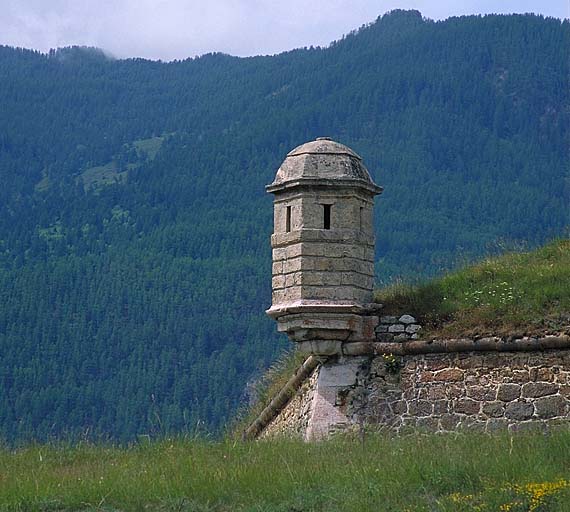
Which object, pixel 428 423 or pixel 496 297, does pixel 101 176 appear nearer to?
pixel 496 297

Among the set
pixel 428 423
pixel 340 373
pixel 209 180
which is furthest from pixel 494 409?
pixel 209 180

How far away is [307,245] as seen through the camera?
1839 centimetres

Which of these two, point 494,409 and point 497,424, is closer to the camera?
point 497,424

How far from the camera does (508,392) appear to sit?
690 inches

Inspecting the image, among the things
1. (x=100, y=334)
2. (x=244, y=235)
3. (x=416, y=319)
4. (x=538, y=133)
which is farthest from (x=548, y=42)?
(x=416, y=319)

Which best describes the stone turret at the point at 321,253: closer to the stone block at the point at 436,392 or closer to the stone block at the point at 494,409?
the stone block at the point at 436,392

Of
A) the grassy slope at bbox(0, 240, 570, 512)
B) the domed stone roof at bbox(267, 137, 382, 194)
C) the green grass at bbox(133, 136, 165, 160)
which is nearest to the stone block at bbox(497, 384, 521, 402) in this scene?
the grassy slope at bbox(0, 240, 570, 512)

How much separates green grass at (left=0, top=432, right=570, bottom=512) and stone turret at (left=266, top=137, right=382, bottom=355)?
3.31 meters

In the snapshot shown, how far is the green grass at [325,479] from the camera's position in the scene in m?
12.4

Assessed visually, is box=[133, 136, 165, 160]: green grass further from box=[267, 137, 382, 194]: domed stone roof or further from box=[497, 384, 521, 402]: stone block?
box=[497, 384, 521, 402]: stone block

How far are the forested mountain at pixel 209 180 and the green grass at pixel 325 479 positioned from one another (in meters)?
32.7

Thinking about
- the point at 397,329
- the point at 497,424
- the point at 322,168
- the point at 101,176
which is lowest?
the point at 497,424

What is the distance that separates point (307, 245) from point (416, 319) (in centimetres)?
175

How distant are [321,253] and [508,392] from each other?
302 cm
